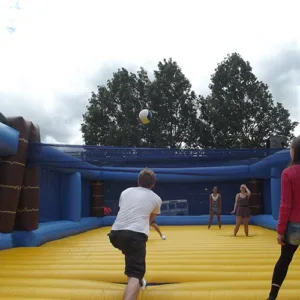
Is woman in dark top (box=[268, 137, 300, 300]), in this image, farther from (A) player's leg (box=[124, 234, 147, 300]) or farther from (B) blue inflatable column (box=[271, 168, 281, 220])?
(B) blue inflatable column (box=[271, 168, 281, 220])

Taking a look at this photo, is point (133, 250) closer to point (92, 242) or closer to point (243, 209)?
point (92, 242)

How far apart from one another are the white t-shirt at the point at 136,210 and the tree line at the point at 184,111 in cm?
1862

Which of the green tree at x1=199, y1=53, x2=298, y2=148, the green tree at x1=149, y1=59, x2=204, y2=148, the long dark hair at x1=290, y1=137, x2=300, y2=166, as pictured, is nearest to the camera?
the long dark hair at x1=290, y1=137, x2=300, y2=166

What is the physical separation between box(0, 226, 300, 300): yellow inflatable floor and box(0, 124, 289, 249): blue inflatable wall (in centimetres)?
141

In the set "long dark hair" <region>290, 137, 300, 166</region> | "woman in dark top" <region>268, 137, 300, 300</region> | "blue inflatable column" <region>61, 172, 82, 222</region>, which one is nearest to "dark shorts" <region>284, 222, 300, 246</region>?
"woman in dark top" <region>268, 137, 300, 300</region>

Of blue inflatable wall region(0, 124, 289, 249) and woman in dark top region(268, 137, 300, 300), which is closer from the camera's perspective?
woman in dark top region(268, 137, 300, 300)

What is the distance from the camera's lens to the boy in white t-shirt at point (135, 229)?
283cm

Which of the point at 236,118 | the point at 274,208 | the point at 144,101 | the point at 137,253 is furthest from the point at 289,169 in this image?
the point at 144,101

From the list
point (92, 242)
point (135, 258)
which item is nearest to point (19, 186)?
point (92, 242)

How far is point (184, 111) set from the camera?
2269 cm

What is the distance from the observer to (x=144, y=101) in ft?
75.7

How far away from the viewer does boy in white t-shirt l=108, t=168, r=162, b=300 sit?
9.29 ft

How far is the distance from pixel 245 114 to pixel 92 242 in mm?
15846

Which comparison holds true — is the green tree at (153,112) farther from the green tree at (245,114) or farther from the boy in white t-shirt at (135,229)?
the boy in white t-shirt at (135,229)
